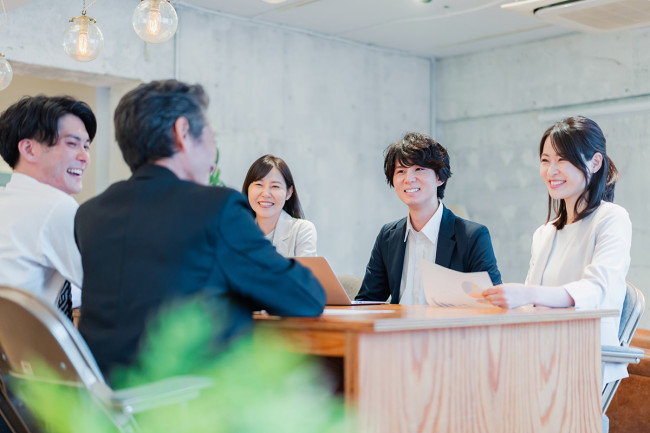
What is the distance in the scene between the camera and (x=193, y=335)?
1.63 m

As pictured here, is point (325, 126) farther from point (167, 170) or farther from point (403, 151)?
point (167, 170)

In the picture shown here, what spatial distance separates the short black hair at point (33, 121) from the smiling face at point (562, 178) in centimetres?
161

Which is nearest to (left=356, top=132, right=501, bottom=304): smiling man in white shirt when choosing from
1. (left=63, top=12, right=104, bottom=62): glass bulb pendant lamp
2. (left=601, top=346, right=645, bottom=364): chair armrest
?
(left=601, top=346, right=645, bottom=364): chair armrest

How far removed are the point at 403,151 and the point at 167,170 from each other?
5.17ft

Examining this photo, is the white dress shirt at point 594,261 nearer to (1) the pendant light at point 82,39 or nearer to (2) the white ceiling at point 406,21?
(1) the pendant light at point 82,39

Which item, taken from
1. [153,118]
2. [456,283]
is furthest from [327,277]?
[153,118]

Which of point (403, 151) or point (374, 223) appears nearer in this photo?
point (403, 151)

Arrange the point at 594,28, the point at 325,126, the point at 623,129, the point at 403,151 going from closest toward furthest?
1. the point at 403,151
2. the point at 594,28
3. the point at 623,129
4. the point at 325,126

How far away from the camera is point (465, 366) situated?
1.80 metres

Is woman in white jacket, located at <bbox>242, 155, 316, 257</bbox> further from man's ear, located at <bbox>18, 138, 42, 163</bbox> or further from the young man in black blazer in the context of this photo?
the young man in black blazer

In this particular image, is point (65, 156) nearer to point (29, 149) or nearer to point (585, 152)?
point (29, 149)

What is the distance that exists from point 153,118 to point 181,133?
7 centimetres

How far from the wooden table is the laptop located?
0.33 m

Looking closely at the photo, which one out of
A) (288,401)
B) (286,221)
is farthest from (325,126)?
(288,401)
